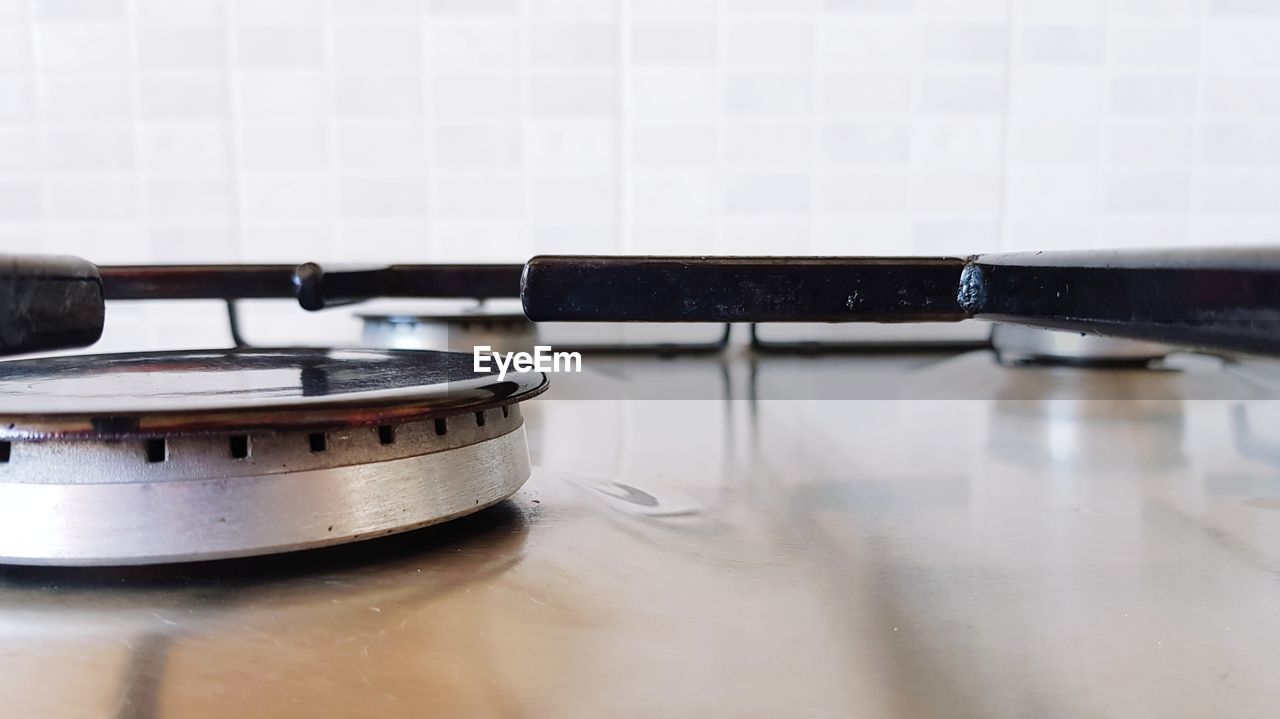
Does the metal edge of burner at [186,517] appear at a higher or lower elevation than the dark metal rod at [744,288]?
lower

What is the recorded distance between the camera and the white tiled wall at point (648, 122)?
112 cm

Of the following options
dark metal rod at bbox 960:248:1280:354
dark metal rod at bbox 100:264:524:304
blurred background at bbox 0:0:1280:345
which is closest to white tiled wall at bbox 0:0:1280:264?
blurred background at bbox 0:0:1280:345

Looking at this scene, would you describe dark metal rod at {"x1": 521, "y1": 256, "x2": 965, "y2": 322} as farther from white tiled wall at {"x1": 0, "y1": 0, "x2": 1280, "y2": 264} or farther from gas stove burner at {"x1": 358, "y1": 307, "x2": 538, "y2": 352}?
white tiled wall at {"x1": 0, "y1": 0, "x2": 1280, "y2": 264}

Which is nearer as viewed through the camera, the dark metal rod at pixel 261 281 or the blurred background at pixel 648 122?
the dark metal rod at pixel 261 281

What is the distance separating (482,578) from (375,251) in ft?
3.15

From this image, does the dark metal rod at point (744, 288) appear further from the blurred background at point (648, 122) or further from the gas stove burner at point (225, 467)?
the blurred background at point (648, 122)

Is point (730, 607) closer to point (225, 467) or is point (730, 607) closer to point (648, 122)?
point (225, 467)

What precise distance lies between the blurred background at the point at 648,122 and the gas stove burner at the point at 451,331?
1.03 feet

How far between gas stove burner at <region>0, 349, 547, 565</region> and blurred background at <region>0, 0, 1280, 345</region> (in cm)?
87

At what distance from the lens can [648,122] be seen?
3.70 ft

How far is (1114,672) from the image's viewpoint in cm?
21

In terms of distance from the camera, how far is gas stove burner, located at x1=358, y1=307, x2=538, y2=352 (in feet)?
2.59

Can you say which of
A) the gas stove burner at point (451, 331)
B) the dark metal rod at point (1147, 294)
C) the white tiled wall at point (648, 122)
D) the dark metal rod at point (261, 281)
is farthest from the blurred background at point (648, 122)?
the dark metal rod at point (1147, 294)

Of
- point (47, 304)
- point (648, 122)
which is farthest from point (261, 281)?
point (648, 122)
